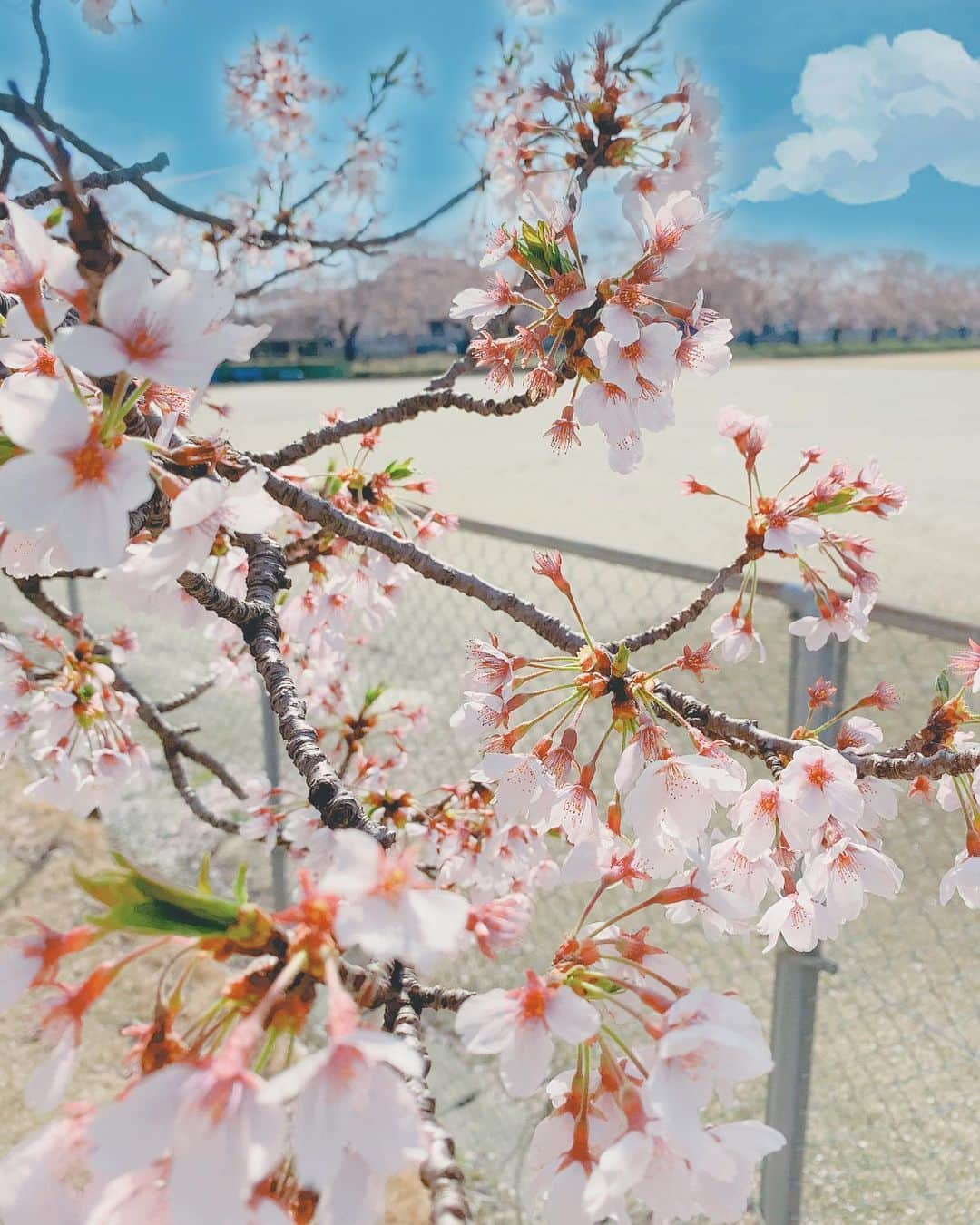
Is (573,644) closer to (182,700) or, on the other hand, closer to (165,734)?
(165,734)

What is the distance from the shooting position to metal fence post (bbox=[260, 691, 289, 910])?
1.58 meters

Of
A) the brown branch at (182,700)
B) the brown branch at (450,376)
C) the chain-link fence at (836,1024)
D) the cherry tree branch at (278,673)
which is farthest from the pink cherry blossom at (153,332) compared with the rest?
the brown branch at (182,700)

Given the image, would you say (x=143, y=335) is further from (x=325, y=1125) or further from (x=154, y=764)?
(x=154, y=764)

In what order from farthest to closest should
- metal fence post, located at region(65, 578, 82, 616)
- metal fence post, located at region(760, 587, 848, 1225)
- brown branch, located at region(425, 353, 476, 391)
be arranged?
1. metal fence post, located at region(65, 578, 82, 616)
2. metal fence post, located at region(760, 587, 848, 1225)
3. brown branch, located at region(425, 353, 476, 391)

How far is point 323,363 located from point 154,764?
921 inches

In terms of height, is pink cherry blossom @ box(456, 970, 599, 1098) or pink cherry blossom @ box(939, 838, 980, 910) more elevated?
pink cherry blossom @ box(456, 970, 599, 1098)

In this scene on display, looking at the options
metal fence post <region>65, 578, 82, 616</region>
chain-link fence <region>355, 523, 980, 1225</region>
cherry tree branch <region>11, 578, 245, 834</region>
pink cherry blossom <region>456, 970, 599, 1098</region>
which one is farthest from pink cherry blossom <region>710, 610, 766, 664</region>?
metal fence post <region>65, 578, 82, 616</region>

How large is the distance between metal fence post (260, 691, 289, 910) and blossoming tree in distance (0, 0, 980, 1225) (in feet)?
2.12

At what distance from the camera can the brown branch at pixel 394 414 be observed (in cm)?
69

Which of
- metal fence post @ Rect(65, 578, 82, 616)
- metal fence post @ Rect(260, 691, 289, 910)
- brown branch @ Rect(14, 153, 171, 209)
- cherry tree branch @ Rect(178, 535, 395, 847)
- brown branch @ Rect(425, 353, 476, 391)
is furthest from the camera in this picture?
metal fence post @ Rect(65, 578, 82, 616)

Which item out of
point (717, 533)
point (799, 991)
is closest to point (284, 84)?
point (799, 991)

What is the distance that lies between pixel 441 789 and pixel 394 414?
1.10 ft

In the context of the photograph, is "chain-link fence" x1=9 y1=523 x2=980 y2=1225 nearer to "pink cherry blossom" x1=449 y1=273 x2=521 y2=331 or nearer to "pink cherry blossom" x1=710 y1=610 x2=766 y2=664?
"pink cherry blossom" x1=710 y1=610 x2=766 y2=664

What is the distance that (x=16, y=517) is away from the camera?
0.28 meters
